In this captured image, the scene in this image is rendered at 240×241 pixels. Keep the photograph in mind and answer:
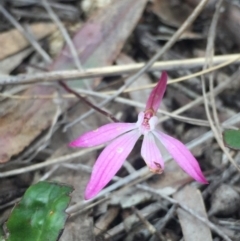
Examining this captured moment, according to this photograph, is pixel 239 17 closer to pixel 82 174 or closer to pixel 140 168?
pixel 140 168

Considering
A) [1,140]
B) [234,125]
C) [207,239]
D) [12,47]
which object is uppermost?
[12,47]

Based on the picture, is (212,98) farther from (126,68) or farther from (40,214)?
(40,214)

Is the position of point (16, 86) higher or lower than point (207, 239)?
higher

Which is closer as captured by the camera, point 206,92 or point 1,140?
point 1,140

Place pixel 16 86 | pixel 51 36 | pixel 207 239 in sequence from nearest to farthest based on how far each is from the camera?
pixel 207 239 → pixel 16 86 → pixel 51 36

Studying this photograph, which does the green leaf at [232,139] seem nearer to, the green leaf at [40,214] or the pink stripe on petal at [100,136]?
the pink stripe on petal at [100,136]

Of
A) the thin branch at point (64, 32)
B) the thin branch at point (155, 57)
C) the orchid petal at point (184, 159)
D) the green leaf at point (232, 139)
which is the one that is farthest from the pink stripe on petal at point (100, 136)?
the thin branch at point (64, 32)

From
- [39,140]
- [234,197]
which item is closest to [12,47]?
[39,140]
